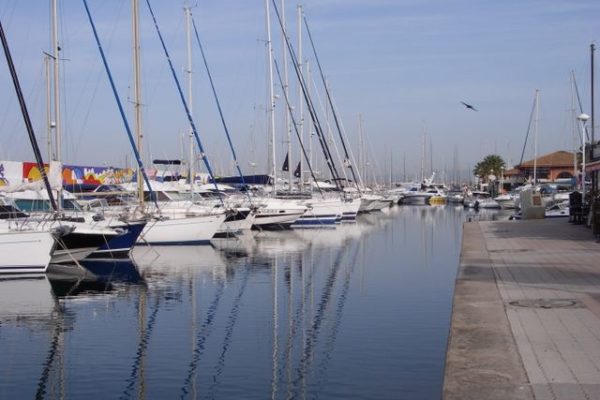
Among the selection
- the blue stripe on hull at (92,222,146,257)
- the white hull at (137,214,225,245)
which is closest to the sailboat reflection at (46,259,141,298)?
the blue stripe on hull at (92,222,146,257)

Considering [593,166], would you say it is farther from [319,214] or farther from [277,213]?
[319,214]

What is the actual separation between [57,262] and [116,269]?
1953 mm

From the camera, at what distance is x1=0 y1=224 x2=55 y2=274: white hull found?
23.0m

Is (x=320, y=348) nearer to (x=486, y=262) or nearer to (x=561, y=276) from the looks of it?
(x=561, y=276)

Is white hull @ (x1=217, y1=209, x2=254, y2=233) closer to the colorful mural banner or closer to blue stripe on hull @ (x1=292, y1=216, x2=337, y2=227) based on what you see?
blue stripe on hull @ (x1=292, y1=216, x2=337, y2=227)

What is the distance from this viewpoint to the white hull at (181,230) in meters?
33.2

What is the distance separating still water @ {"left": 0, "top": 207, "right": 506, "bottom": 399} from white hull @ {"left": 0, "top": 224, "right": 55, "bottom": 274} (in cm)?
57

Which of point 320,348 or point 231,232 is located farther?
point 231,232

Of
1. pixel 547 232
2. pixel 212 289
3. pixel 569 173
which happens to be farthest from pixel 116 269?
pixel 569 173

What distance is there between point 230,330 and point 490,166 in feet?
383

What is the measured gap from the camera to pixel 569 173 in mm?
106625

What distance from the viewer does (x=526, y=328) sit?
11414 mm

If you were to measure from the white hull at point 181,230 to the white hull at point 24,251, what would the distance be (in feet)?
30.6

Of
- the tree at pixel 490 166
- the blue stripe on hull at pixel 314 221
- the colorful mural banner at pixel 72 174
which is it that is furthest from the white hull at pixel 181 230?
the tree at pixel 490 166
